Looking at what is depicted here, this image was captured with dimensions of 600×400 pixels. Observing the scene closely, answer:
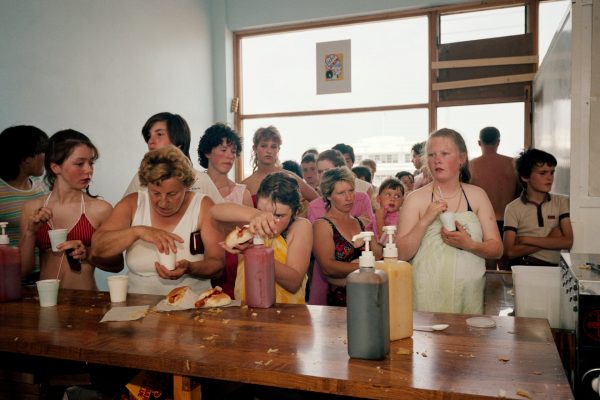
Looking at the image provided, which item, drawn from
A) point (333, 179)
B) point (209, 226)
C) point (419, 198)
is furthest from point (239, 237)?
point (333, 179)

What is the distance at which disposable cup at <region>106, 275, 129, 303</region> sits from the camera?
5.86ft

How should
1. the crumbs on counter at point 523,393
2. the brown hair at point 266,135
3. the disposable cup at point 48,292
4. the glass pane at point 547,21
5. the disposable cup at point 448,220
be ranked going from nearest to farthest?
the crumbs on counter at point 523,393 → the disposable cup at point 48,292 → the disposable cup at point 448,220 → the brown hair at point 266,135 → the glass pane at point 547,21

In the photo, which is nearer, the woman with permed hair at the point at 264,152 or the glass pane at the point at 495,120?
the woman with permed hair at the point at 264,152

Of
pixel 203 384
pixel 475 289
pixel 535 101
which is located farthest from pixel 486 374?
pixel 535 101

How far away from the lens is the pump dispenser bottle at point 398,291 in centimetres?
129

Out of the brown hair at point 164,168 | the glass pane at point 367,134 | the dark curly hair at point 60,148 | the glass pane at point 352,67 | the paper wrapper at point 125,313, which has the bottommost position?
the paper wrapper at point 125,313

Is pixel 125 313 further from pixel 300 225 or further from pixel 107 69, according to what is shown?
pixel 107 69

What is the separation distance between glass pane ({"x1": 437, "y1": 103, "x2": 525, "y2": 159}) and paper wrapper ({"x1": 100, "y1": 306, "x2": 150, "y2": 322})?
4.99 m

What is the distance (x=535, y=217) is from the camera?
10.3 feet

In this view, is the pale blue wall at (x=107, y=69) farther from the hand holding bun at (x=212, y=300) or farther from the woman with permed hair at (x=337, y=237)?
the hand holding bun at (x=212, y=300)

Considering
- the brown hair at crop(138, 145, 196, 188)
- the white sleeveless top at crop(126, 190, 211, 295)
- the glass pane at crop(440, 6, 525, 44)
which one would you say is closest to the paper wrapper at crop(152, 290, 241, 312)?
the white sleeveless top at crop(126, 190, 211, 295)

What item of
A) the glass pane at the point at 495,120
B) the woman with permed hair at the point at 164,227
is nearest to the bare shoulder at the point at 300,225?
the woman with permed hair at the point at 164,227

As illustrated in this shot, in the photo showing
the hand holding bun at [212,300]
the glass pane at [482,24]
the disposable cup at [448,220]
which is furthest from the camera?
the glass pane at [482,24]

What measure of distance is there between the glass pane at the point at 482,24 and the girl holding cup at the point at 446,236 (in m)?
4.48
